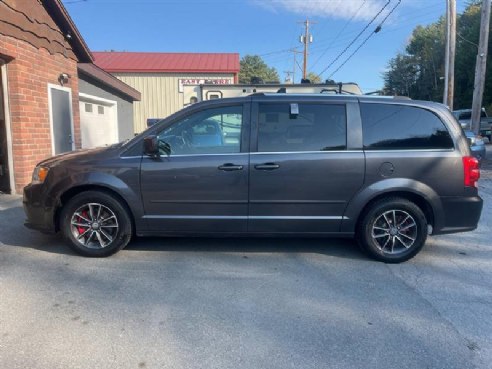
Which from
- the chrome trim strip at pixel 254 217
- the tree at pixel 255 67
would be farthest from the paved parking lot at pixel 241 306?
the tree at pixel 255 67

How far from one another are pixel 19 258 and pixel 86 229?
32.9 inches

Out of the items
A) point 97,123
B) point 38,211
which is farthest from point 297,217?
point 97,123

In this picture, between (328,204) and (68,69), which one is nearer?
(328,204)

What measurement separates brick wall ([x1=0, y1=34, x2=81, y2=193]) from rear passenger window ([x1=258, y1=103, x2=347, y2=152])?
5.21m

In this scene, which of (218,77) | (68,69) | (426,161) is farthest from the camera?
(218,77)

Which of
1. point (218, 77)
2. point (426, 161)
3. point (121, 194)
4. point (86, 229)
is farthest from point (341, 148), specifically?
point (218, 77)

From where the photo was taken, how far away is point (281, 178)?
454cm

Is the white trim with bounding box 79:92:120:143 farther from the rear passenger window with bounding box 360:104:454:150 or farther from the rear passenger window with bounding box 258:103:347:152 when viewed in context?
the rear passenger window with bounding box 360:104:454:150

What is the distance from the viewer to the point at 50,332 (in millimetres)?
3113

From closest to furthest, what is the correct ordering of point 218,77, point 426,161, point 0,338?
point 0,338 < point 426,161 < point 218,77

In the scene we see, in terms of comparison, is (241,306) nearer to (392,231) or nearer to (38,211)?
(392,231)

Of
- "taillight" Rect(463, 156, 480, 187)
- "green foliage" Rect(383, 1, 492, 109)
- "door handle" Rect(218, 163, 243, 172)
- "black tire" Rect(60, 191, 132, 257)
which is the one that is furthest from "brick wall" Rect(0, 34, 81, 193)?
"green foliage" Rect(383, 1, 492, 109)

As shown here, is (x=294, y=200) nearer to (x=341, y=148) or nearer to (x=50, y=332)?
(x=341, y=148)

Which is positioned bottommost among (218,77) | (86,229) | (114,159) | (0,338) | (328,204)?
(0,338)
